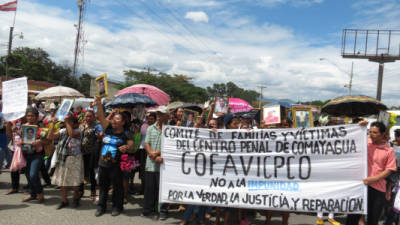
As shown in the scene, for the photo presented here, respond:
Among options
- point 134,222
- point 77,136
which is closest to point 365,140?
point 134,222

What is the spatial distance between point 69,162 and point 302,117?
4419 mm

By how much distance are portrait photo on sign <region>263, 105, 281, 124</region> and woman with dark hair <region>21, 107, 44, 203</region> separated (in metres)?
4.25

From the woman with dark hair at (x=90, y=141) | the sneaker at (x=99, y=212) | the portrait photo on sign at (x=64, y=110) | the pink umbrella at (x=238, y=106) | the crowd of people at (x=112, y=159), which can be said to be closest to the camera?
the crowd of people at (x=112, y=159)

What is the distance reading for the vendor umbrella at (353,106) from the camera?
18.1ft

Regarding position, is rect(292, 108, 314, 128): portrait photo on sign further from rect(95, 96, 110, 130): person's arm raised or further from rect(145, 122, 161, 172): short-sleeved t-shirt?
rect(95, 96, 110, 130): person's arm raised

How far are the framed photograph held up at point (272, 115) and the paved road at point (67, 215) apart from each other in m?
1.78

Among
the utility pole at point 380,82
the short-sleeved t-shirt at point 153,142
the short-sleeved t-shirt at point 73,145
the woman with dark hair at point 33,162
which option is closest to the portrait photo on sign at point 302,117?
the short-sleeved t-shirt at point 153,142

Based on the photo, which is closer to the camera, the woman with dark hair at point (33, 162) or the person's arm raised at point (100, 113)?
the person's arm raised at point (100, 113)

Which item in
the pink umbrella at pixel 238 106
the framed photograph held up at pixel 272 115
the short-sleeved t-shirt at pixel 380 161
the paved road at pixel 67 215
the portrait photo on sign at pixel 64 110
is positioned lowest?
the paved road at pixel 67 215

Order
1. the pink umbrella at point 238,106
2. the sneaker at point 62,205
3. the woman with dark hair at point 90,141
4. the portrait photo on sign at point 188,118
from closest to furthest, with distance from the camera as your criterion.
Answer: the sneaker at point 62,205
the woman with dark hair at point 90,141
the portrait photo on sign at point 188,118
the pink umbrella at point 238,106

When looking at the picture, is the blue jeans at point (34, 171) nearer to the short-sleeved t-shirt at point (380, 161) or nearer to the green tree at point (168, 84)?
the short-sleeved t-shirt at point (380, 161)

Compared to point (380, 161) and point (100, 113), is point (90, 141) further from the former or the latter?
point (380, 161)

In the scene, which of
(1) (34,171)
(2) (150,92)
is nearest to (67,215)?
(1) (34,171)

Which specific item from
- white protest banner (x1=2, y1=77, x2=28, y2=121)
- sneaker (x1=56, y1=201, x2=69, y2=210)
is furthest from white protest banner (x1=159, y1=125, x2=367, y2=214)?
white protest banner (x1=2, y1=77, x2=28, y2=121)
